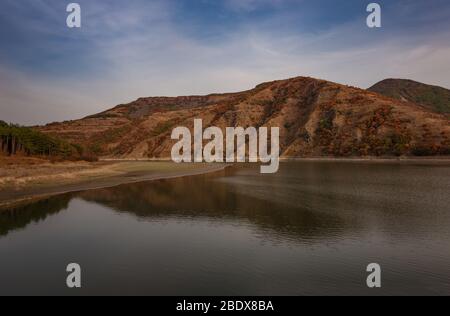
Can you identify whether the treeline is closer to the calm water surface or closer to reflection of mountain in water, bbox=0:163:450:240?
reflection of mountain in water, bbox=0:163:450:240

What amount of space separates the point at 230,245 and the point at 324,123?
133m

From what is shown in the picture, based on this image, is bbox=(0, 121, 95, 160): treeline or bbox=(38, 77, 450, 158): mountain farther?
bbox=(38, 77, 450, 158): mountain

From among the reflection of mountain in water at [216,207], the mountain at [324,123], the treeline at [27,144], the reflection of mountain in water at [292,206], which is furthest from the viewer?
the mountain at [324,123]

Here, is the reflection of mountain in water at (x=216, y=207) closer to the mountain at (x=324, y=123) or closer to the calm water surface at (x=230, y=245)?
the calm water surface at (x=230, y=245)

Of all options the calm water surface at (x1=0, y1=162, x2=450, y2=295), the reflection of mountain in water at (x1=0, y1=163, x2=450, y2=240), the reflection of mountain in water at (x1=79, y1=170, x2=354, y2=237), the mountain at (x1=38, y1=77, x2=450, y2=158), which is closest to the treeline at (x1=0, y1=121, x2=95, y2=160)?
the reflection of mountain in water at (x1=79, y1=170, x2=354, y2=237)

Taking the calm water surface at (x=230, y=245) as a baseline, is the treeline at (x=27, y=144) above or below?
above

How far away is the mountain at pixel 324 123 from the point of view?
117 m

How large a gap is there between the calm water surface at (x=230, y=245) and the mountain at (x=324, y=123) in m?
90.3

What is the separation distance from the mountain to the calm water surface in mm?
90333

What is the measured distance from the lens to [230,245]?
19.8 meters

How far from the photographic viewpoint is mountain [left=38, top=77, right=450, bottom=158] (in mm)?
116688

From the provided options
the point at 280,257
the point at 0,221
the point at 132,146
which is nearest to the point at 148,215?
the point at 0,221

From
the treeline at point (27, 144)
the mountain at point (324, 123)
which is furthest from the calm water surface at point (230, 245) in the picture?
the mountain at point (324, 123)

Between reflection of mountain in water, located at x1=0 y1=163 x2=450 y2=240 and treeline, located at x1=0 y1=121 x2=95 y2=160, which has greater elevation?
treeline, located at x1=0 y1=121 x2=95 y2=160
